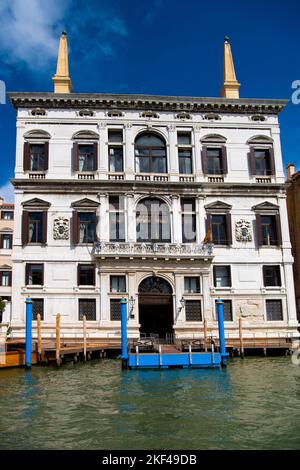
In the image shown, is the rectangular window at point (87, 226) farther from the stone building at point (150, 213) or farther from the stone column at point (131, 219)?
the stone column at point (131, 219)

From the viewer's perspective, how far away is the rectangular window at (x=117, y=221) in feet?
91.5

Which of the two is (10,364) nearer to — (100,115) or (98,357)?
(98,357)

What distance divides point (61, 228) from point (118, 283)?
4.60 meters

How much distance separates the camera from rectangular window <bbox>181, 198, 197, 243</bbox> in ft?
93.0

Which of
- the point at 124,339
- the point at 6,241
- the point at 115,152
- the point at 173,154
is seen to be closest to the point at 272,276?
the point at 173,154

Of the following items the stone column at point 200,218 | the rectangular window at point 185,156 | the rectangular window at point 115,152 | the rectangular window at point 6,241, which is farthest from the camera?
the rectangular window at point 6,241

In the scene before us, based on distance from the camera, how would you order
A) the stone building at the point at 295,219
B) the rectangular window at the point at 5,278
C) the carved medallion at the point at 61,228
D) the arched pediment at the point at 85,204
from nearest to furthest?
the carved medallion at the point at 61,228 < the arched pediment at the point at 85,204 < the stone building at the point at 295,219 < the rectangular window at the point at 5,278

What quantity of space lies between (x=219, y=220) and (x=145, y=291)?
630 centimetres

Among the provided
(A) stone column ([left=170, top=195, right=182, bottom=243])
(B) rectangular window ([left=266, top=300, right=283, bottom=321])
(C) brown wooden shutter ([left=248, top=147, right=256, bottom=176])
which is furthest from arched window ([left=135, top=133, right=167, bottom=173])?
(B) rectangular window ([left=266, top=300, right=283, bottom=321])

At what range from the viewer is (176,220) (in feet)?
92.7

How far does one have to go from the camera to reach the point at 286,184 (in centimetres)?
2920

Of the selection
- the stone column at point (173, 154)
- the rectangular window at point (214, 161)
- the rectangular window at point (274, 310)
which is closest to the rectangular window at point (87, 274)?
the stone column at point (173, 154)

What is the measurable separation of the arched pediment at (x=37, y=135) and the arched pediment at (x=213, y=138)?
959 cm
